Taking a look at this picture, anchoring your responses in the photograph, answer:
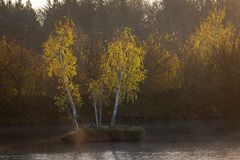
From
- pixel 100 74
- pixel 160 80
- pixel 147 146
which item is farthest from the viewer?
pixel 160 80

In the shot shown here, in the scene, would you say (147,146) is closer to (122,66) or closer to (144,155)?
(144,155)

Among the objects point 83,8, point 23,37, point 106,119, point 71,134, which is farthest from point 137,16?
point 71,134

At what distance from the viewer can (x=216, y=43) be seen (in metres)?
95.1

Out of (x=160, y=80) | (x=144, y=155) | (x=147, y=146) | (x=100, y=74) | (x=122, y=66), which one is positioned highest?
(x=160, y=80)

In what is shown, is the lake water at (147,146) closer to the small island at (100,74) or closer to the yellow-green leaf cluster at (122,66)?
the small island at (100,74)

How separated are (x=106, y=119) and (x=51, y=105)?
9.63 meters

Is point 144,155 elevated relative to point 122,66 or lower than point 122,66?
lower

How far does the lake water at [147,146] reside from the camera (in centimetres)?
4694

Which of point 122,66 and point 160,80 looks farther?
point 160,80

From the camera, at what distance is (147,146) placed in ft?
179

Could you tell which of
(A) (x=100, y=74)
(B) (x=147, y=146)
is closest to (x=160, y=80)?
(A) (x=100, y=74)

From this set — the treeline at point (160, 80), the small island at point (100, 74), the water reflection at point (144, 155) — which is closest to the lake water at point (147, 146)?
the water reflection at point (144, 155)

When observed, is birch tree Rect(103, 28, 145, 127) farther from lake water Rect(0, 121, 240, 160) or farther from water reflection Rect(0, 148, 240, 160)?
water reflection Rect(0, 148, 240, 160)

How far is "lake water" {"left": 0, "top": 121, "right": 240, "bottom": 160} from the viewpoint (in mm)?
46938
